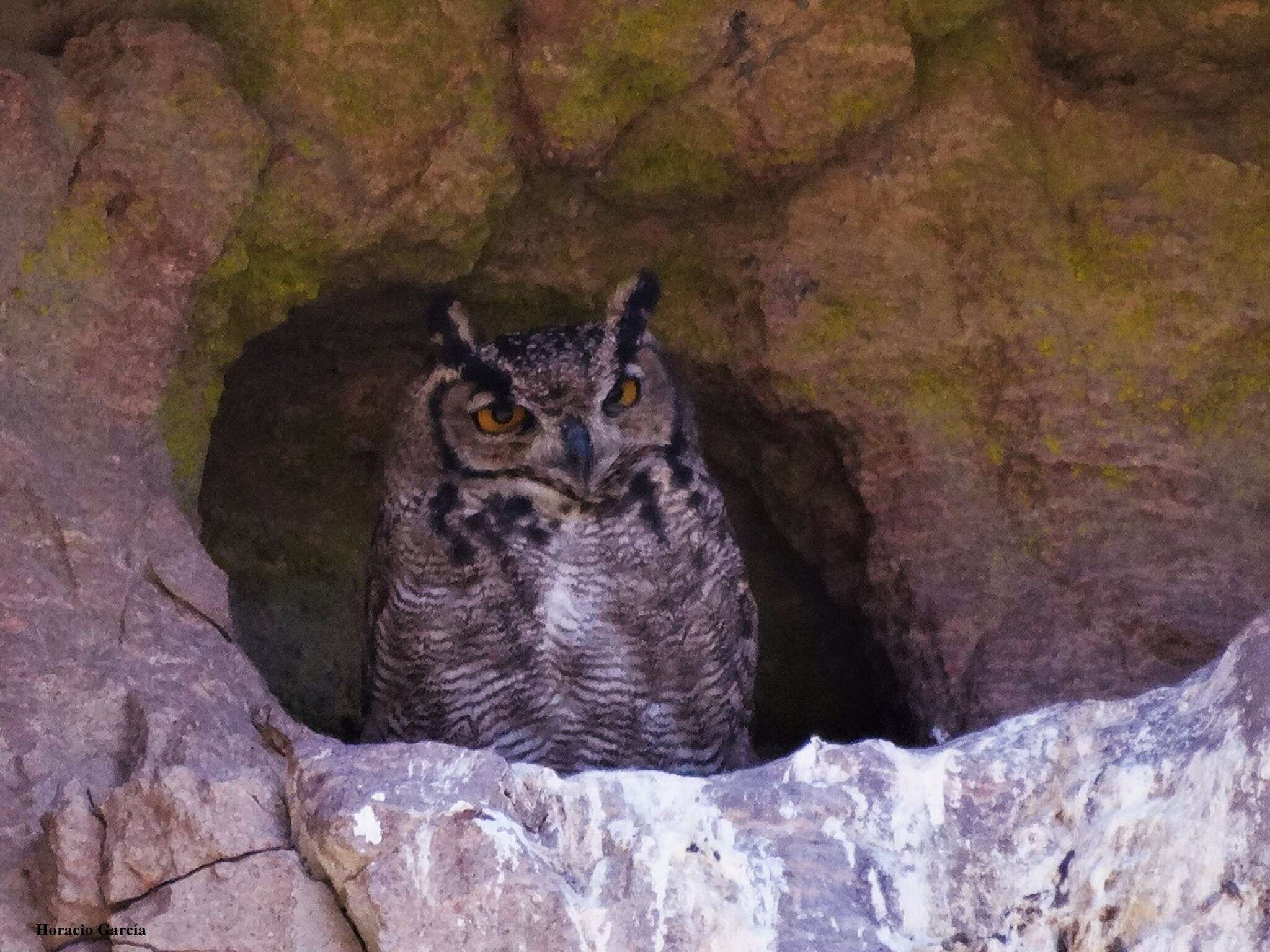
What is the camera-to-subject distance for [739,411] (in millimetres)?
3096

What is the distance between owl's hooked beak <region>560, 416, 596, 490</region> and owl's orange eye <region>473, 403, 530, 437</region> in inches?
4.1

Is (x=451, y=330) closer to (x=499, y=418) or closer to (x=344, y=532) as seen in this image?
(x=499, y=418)

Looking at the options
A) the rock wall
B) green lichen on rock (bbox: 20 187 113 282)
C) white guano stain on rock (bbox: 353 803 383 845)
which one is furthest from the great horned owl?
white guano stain on rock (bbox: 353 803 383 845)

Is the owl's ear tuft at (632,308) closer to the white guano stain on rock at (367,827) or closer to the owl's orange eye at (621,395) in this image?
the owl's orange eye at (621,395)

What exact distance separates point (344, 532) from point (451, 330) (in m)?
0.91

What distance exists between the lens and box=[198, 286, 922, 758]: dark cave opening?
3078 mm

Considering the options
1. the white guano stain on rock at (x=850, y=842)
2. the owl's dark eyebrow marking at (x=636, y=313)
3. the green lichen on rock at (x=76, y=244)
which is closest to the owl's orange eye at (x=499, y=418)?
the owl's dark eyebrow marking at (x=636, y=313)

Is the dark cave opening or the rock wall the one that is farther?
the dark cave opening

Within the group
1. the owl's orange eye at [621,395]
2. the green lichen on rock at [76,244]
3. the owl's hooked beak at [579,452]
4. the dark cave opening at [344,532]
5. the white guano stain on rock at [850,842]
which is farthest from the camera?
the dark cave opening at [344,532]

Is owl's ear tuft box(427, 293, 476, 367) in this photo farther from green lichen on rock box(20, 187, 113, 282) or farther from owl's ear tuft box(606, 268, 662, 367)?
green lichen on rock box(20, 187, 113, 282)

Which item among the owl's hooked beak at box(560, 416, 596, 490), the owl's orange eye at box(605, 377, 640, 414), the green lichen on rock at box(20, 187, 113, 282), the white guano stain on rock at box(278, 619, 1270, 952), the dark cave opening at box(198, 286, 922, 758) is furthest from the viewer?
the dark cave opening at box(198, 286, 922, 758)

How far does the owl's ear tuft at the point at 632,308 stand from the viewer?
2.61 meters

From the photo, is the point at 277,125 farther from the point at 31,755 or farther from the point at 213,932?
the point at 213,932

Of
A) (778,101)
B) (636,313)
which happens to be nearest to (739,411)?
(636,313)
